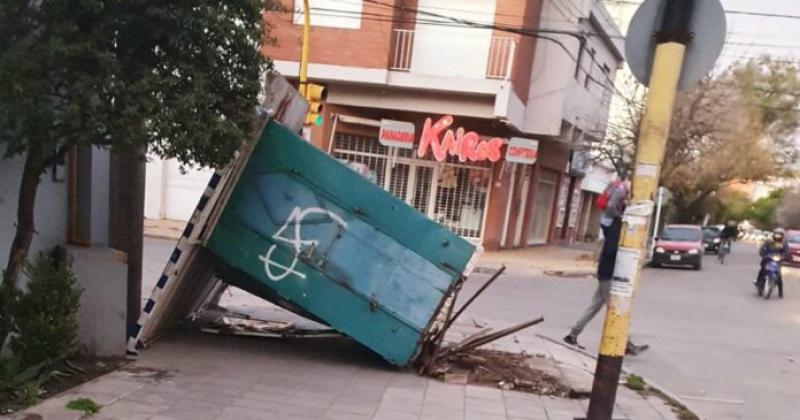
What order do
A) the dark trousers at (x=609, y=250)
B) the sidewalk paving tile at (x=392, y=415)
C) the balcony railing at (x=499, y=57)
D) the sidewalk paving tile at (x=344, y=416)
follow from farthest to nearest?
the balcony railing at (x=499, y=57)
the dark trousers at (x=609, y=250)
the sidewalk paving tile at (x=392, y=415)
the sidewalk paving tile at (x=344, y=416)

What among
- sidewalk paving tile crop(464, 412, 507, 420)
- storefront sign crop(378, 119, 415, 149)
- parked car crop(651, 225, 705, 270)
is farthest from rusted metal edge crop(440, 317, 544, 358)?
parked car crop(651, 225, 705, 270)

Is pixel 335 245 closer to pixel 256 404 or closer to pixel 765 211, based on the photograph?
pixel 256 404

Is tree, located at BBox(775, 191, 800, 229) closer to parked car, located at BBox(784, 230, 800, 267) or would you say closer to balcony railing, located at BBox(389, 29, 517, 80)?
parked car, located at BBox(784, 230, 800, 267)

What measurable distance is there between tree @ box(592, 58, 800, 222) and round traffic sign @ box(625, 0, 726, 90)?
→ 18.2 meters

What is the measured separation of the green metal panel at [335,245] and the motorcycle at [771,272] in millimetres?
13229

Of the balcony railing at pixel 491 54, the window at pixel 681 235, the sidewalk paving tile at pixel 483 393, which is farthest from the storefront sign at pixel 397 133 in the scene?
the sidewalk paving tile at pixel 483 393

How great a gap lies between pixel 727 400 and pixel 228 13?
5.94 meters

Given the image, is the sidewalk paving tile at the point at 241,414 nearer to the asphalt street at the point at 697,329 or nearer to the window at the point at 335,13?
the asphalt street at the point at 697,329

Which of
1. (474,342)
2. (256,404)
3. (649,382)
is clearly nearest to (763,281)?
(649,382)

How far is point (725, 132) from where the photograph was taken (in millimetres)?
28797

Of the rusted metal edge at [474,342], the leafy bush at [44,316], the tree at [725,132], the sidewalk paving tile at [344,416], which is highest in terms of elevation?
the tree at [725,132]

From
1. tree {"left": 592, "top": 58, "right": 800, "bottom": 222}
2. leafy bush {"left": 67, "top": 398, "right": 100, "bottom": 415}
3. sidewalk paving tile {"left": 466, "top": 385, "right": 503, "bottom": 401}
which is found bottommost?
sidewalk paving tile {"left": 466, "top": 385, "right": 503, "bottom": 401}

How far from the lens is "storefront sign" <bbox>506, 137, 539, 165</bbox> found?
63.6 feet

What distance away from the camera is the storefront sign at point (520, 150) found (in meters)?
19.4
